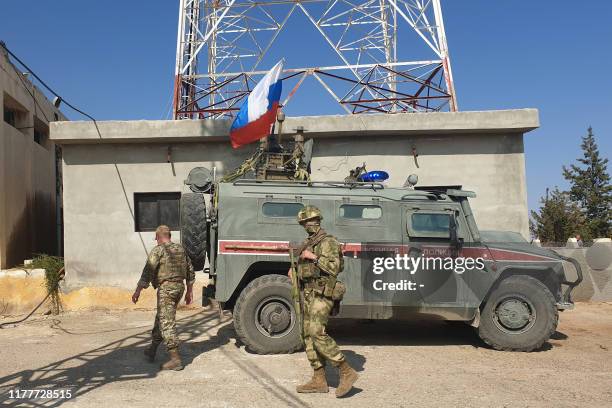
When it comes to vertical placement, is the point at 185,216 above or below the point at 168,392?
above

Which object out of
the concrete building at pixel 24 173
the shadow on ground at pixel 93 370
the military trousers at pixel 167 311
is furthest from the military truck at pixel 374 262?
the concrete building at pixel 24 173

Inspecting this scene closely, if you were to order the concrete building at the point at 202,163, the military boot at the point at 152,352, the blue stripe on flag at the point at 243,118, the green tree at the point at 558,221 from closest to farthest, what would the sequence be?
the military boot at the point at 152,352
the blue stripe on flag at the point at 243,118
the concrete building at the point at 202,163
the green tree at the point at 558,221

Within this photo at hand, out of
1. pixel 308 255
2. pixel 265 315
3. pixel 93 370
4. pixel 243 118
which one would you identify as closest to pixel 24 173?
pixel 243 118

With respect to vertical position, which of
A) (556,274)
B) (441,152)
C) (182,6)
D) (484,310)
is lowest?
(484,310)

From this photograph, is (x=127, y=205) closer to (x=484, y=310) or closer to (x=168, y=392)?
(x=168, y=392)

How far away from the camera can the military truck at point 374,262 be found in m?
6.06

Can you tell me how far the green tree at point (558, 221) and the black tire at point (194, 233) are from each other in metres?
18.7

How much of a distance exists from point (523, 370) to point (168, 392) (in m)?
3.79

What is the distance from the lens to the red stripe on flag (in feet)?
27.1

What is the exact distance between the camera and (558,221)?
21031 millimetres

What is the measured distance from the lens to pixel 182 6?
1365 cm

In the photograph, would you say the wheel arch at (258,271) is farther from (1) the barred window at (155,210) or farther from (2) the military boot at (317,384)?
(1) the barred window at (155,210)

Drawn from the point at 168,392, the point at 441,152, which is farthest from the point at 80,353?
the point at 441,152

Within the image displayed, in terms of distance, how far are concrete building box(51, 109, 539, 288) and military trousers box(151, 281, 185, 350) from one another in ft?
14.6
